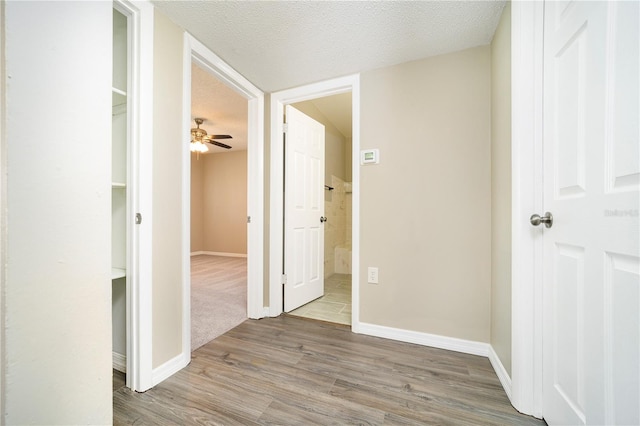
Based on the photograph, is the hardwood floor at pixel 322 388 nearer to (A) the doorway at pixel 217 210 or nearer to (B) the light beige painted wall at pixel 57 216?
(A) the doorway at pixel 217 210

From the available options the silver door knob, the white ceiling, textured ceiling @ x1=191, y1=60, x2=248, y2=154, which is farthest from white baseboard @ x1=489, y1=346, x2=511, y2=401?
textured ceiling @ x1=191, y1=60, x2=248, y2=154

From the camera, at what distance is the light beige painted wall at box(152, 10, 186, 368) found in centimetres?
138

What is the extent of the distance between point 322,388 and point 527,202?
4.60ft

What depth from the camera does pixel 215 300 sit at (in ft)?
8.87

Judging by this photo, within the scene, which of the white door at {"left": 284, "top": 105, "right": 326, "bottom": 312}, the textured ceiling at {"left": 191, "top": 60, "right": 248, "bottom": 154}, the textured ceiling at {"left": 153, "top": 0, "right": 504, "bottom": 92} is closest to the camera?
the textured ceiling at {"left": 153, "top": 0, "right": 504, "bottom": 92}

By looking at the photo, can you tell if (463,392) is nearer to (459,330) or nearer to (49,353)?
(459,330)

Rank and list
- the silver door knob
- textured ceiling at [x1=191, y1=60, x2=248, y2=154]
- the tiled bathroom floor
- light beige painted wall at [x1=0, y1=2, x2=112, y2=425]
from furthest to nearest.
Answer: textured ceiling at [x1=191, y1=60, x2=248, y2=154] < the tiled bathroom floor < the silver door knob < light beige painted wall at [x1=0, y1=2, x2=112, y2=425]

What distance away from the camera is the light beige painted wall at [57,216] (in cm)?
44

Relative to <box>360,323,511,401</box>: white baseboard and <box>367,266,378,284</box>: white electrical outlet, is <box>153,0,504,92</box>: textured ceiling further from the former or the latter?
<box>360,323,511,401</box>: white baseboard

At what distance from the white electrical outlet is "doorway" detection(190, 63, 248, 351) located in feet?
4.00

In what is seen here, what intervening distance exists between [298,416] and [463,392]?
873mm

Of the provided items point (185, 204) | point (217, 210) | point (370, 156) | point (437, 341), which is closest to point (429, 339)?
point (437, 341)

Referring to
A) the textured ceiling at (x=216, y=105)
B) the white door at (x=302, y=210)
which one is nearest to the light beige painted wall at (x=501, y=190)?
the white door at (x=302, y=210)

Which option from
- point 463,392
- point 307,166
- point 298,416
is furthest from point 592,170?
point 307,166
